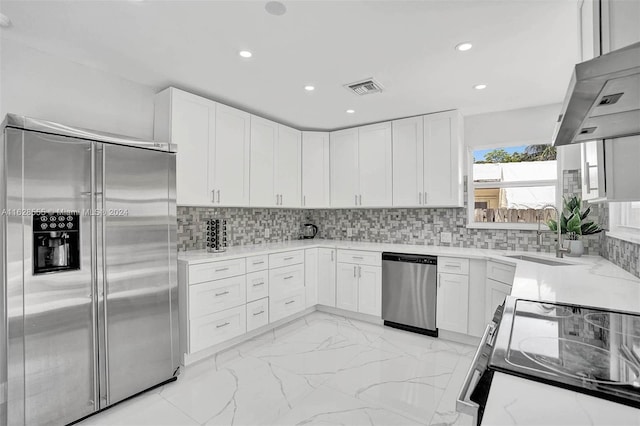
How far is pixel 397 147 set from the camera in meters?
3.90

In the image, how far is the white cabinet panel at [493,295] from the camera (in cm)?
286

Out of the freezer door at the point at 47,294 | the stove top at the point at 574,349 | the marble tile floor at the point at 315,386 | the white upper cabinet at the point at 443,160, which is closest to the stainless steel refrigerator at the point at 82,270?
the freezer door at the point at 47,294

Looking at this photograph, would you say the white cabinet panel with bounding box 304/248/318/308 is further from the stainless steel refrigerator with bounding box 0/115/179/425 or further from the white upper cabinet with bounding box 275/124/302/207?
the stainless steel refrigerator with bounding box 0/115/179/425

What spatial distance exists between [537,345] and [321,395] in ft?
5.79

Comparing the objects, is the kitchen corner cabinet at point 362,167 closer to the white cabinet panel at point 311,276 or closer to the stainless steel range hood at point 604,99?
the white cabinet panel at point 311,276

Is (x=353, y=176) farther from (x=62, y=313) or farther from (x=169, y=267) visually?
(x=62, y=313)

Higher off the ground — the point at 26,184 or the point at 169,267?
the point at 26,184

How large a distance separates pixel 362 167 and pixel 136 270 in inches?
113

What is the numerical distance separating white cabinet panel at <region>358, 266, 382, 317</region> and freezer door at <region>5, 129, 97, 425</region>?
8.65ft

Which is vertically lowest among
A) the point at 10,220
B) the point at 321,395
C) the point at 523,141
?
the point at 321,395

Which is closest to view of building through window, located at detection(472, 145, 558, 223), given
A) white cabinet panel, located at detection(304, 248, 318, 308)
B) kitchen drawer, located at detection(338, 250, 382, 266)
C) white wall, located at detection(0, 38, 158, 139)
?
kitchen drawer, located at detection(338, 250, 382, 266)

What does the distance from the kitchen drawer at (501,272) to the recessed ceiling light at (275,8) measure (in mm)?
2678

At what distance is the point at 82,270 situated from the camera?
1992 mm

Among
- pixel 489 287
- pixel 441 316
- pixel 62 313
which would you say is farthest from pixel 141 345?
pixel 489 287
